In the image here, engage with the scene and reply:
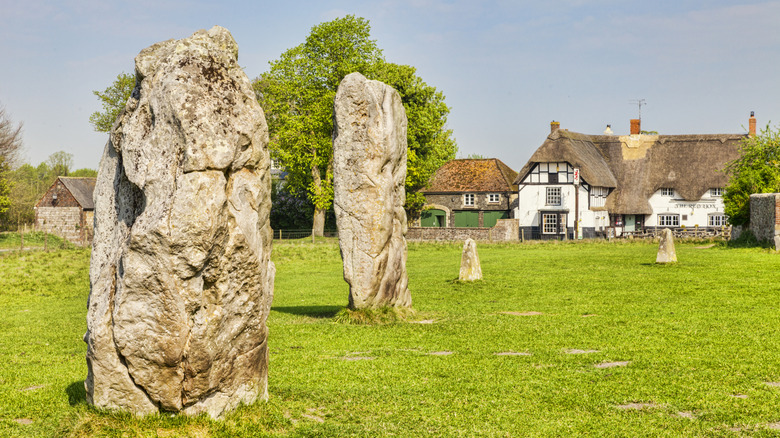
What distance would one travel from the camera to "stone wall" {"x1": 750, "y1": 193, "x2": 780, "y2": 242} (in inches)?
1268

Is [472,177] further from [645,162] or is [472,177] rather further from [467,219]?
[645,162]

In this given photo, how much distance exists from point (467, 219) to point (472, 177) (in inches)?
156

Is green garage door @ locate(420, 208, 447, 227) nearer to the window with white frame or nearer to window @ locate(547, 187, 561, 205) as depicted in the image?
window @ locate(547, 187, 561, 205)

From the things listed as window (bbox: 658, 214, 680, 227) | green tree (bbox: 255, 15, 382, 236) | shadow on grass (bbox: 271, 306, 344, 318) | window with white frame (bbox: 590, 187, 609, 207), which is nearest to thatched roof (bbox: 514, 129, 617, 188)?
window with white frame (bbox: 590, 187, 609, 207)

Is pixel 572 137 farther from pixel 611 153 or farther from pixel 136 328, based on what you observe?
pixel 136 328

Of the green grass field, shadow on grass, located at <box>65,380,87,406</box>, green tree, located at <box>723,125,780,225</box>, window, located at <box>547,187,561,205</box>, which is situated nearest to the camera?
the green grass field

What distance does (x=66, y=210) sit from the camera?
2431 inches

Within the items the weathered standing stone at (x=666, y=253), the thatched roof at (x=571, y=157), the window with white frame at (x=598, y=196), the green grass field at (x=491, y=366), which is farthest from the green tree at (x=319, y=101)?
the green grass field at (x=491, y=366)

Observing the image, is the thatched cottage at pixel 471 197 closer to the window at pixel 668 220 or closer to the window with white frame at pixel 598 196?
the window with white frame at pixel 598 196

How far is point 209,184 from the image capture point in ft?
22.6

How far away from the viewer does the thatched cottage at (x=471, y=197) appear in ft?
217

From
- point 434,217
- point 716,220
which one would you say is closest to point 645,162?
point 716,220

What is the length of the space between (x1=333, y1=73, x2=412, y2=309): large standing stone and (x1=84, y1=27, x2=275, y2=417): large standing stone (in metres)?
7.63

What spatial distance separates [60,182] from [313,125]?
24919 mm
